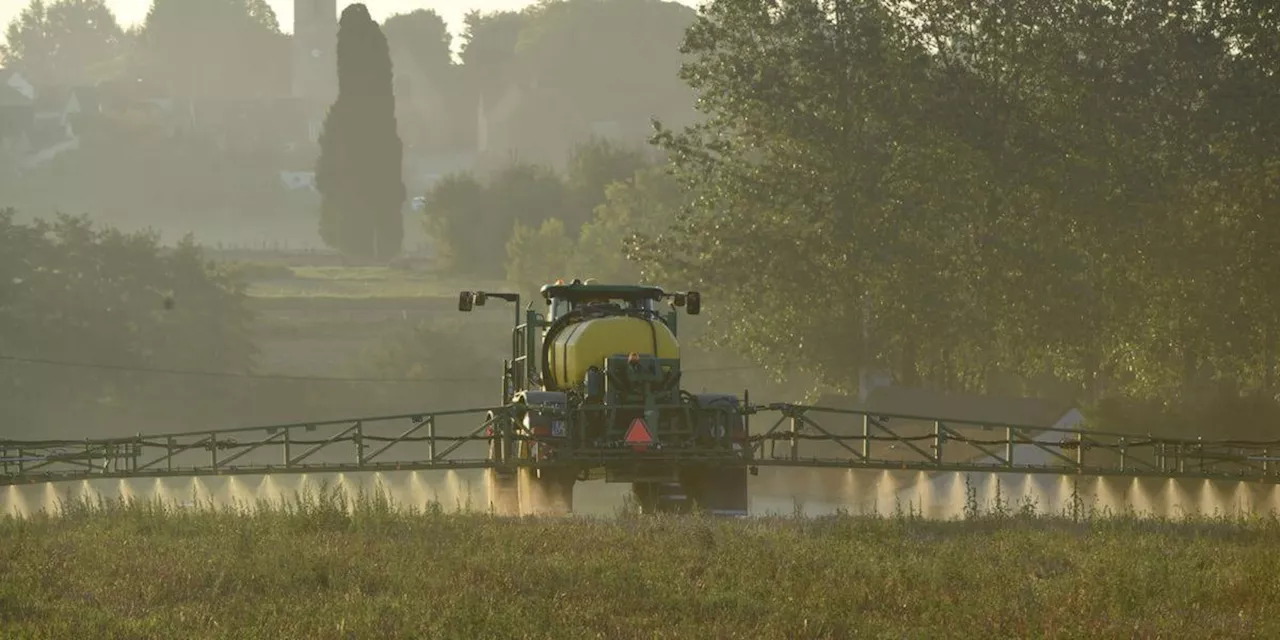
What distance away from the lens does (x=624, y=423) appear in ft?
110

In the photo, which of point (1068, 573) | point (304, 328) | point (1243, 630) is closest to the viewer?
point (1243, 630)

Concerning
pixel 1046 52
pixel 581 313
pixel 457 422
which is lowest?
pixel 457 422

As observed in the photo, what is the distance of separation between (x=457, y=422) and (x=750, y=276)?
3470 cm

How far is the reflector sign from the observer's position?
32.7m

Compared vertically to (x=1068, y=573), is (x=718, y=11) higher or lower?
higher

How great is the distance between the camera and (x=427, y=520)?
28.6 metres

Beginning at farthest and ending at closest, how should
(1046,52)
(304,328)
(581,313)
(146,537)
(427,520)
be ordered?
(304,328) < (1046,52) < (581,313) < (427,520) < (146,537)

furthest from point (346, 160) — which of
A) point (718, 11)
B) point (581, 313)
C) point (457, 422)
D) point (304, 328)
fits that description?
point (581, 313)

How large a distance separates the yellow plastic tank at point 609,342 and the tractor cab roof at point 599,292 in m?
Answer: 1.13

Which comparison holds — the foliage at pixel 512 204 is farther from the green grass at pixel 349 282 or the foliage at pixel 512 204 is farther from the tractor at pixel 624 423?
the tractor at pixel 624 423

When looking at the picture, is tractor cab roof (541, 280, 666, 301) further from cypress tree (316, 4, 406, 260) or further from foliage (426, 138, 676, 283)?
cypress tree (316, 4, 406, 260)

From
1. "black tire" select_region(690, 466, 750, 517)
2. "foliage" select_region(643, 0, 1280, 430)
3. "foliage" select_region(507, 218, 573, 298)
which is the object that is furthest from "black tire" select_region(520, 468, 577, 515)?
"foliage" select_region(507, 218, 573, 298)

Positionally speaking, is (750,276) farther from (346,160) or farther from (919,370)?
(346,160)

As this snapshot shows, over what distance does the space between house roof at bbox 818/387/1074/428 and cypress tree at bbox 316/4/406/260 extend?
226 feet
